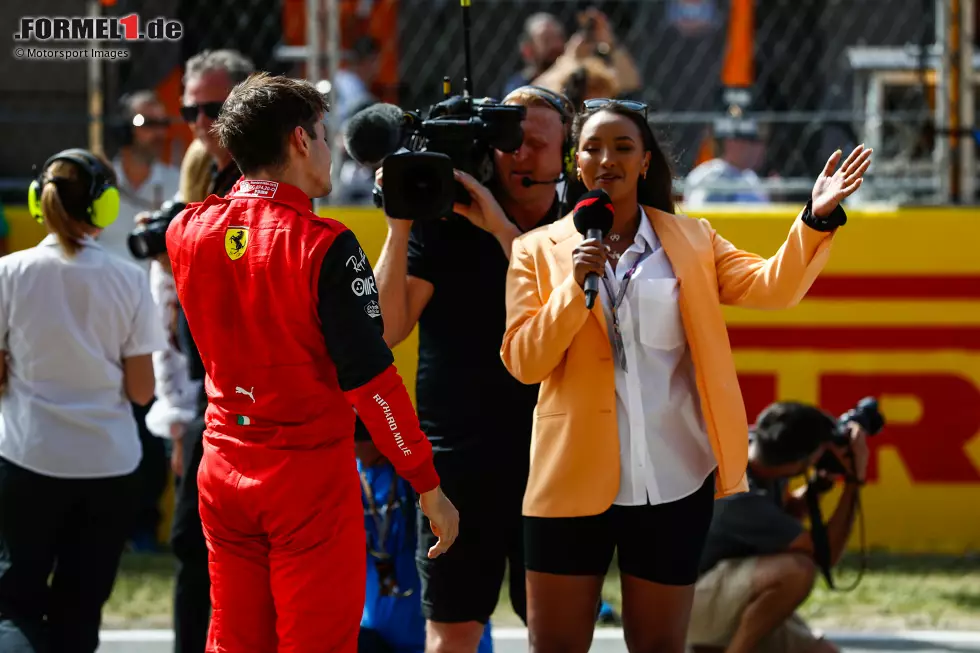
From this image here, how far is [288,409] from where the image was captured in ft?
9.68

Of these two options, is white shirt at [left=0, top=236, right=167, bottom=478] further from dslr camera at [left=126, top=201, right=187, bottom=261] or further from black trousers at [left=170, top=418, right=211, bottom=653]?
black trousers at [left=170, top=418, right=211, bottom=653]

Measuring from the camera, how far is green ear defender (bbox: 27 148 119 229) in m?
4.12

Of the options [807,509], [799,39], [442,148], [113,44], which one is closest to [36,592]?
[442,148]

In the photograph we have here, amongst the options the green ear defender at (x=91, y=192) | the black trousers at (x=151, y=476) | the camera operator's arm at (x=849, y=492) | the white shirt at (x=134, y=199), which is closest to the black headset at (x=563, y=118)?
the green ear defender at (x=91, y=192)

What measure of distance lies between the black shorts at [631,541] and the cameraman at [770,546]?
99 cm

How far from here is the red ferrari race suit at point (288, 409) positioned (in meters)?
2.91

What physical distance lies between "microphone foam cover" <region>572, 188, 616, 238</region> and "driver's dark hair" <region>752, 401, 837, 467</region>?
1587 millimetres

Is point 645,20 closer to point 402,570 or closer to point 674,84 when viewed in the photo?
point 674,84

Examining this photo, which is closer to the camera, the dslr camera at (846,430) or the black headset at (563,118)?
the black headset at (563,118)

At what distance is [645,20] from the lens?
8.53 meters

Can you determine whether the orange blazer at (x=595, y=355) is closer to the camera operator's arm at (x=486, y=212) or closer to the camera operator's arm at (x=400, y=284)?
the camera operator's arm at (x=486, y=212)

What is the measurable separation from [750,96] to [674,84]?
130 cm

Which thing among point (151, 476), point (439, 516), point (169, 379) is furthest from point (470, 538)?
point (151, 476)

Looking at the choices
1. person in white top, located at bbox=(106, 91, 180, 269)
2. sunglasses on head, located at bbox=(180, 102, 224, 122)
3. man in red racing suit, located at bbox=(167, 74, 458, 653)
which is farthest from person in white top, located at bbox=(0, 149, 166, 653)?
person in white top, located at bbox=(106, 91, 180, 269)
